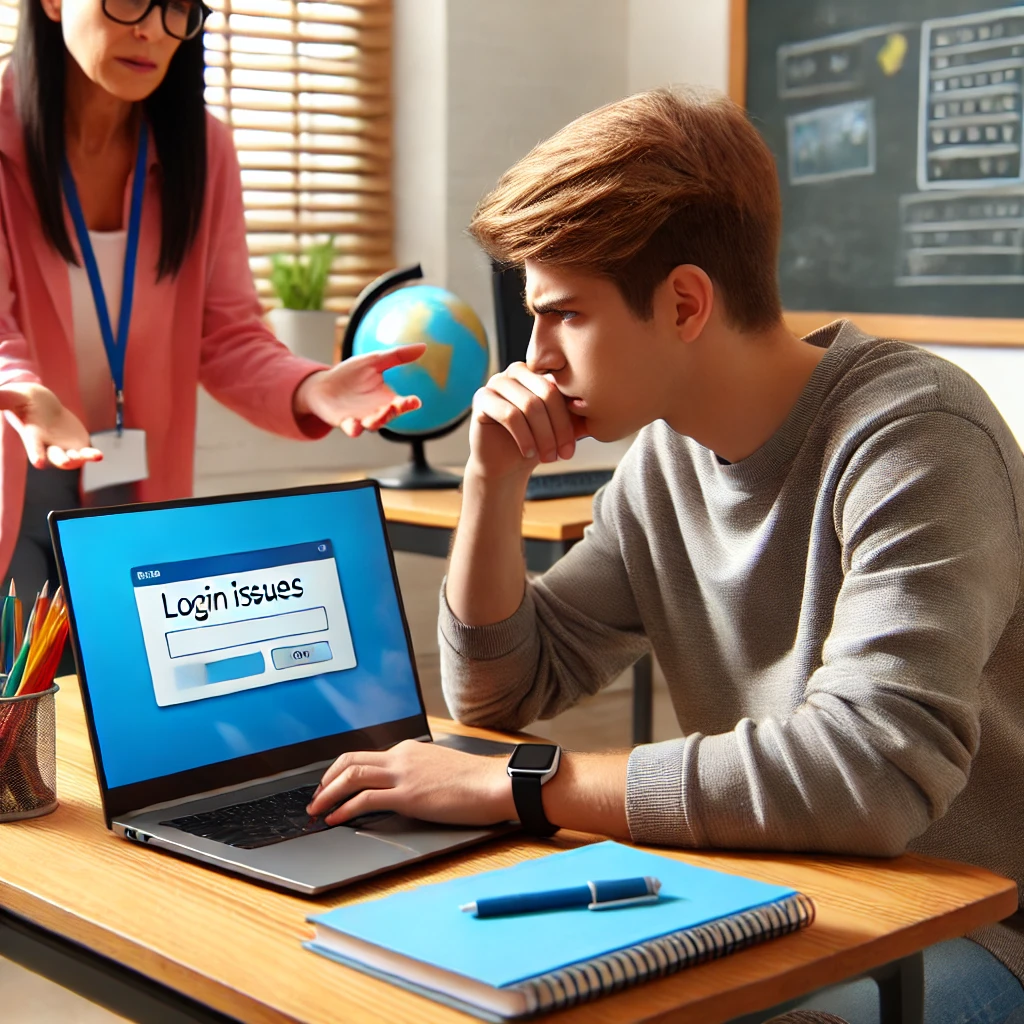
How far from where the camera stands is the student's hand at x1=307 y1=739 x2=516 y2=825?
993 millimetres

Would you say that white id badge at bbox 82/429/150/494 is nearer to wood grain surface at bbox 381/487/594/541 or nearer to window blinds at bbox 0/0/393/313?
wood grain surface at bbox 381/487/594/541

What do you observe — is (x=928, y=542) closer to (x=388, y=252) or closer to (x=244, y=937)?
(x=244, y=937)

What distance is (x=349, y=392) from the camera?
1.84 meters

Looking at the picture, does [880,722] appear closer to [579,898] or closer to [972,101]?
[579,898]

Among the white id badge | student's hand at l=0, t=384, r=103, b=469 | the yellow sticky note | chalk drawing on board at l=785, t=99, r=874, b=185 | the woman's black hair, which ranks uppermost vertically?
the yellow sticky note

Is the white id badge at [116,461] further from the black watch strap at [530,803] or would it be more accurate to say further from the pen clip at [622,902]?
the pen clip at [622,902]

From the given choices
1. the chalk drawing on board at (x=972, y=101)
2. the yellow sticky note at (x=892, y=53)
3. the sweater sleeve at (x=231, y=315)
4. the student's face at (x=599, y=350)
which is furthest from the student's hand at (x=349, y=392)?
the yellow sticky note at (x=892, y=53)

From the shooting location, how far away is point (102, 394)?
2.00m

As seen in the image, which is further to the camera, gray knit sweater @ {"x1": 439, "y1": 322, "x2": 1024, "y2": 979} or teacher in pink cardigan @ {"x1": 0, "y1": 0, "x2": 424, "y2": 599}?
teacher in pink cardigan @ {"x1": 0, "y1": 0, "x2": 424, "y2": 599}

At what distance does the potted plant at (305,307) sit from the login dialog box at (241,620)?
2.04 m

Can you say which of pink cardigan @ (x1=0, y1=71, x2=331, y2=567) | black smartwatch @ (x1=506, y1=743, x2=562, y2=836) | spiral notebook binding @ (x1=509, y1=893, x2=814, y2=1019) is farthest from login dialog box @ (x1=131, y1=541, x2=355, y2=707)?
pink cardigan @ (x1=0, y1=71, x2=331, y2=567)

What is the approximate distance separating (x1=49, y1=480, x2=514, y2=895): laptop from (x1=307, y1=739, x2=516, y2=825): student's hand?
0.04 feet

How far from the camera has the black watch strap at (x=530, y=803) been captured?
984 mm

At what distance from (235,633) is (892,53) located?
246 cm
